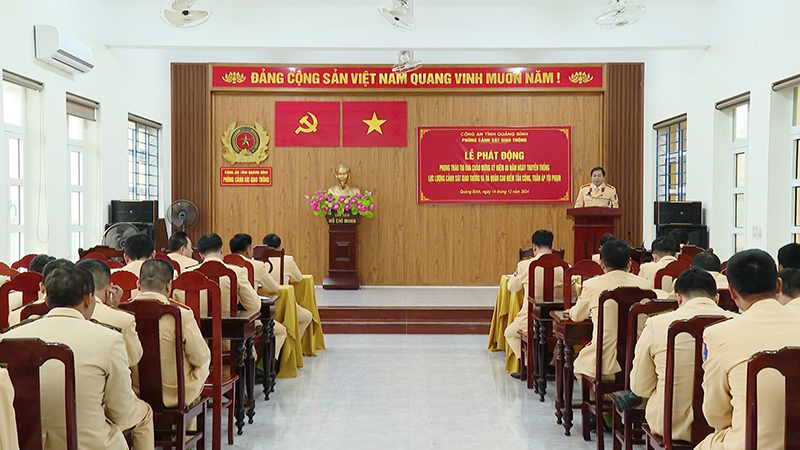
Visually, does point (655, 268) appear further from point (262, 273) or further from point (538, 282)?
point (262, 273)

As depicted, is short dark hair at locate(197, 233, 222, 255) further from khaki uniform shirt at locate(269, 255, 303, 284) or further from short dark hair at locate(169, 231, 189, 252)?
khaki uniform shirt at locate(269, 255, 303, 284)

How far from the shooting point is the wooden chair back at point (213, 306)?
12.3 feet

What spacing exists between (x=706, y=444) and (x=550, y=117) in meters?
8.38

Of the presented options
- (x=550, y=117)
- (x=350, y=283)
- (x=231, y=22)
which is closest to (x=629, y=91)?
(x=550, y=117)

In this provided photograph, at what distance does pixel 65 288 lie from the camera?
250 cm

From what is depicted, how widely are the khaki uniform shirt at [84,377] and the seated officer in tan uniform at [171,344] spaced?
0.65 m

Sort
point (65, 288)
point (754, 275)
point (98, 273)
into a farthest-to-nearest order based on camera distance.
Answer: point (98, 273), point (65, 288), point (754, 275)

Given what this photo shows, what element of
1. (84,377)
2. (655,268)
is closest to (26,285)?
(84,377)

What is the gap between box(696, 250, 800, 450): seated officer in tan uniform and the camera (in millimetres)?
2113

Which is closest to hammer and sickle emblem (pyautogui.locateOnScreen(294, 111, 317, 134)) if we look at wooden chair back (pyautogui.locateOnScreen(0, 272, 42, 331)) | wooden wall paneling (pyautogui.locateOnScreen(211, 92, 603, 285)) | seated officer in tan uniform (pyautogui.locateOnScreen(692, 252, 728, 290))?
wooden wall paneling (pyautogui.locateOnScreen(211, 92, 603, 285))

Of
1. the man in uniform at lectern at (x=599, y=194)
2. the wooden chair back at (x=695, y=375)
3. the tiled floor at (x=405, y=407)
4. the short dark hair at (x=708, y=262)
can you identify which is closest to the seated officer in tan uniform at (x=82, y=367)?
the tiled floor at (x=405, y=407)

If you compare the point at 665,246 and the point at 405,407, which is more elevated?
the point at 665,246

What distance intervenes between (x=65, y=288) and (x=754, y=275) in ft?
7.64

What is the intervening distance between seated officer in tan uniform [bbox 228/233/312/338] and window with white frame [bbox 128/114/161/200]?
3584 mm
